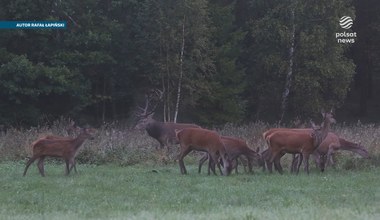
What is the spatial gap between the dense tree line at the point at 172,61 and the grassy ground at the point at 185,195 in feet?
75.9

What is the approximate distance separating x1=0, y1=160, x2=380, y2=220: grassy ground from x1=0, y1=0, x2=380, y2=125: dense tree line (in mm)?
23124

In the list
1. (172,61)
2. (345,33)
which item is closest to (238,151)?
(172,61)

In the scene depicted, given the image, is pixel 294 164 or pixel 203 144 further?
pixel 294 164

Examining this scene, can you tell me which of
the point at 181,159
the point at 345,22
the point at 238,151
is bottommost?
the point at 181,159

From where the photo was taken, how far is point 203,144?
19000mm

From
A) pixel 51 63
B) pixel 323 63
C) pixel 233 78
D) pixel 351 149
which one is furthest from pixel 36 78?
pixel 351 149

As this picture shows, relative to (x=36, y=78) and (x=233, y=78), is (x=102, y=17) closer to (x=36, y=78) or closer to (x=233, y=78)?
(x=36, y=78)

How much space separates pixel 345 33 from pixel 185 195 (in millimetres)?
34404

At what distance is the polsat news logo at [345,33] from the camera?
4430 centimetres

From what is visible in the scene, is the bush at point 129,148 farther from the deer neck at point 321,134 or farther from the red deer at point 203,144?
the red deer at point 203,144

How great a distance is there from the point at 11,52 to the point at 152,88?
8.59 meters


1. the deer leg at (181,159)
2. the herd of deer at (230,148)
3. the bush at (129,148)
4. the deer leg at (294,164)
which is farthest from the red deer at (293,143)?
the deer leg at (181,159)

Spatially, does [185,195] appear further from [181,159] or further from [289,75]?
[289,75]

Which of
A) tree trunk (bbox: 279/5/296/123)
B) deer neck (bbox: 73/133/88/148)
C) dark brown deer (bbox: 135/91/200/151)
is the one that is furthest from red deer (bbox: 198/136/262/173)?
tree trunk (bbox: 279/5/296/123)
